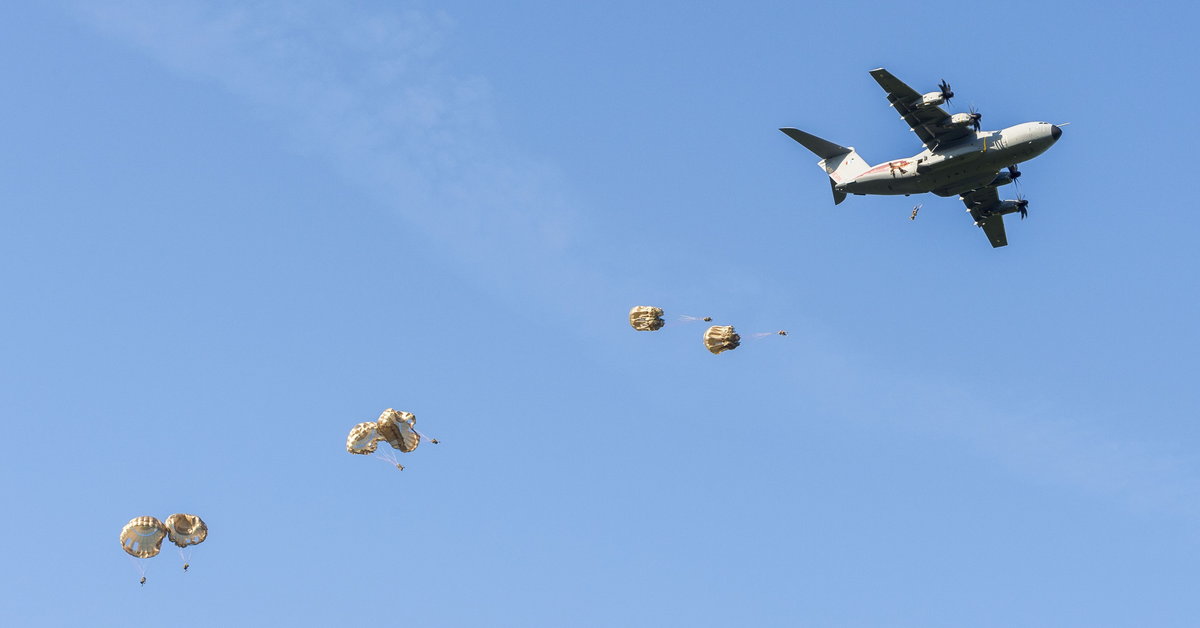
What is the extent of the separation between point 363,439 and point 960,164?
37.9 metres

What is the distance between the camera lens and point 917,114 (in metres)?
69.4

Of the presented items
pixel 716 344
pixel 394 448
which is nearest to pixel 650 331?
pixel 716 344

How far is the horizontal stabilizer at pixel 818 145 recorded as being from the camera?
249ft

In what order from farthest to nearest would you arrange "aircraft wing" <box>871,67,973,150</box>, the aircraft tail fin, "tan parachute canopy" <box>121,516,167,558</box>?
1. the aircraft tail fin
2. "aircraft wing" <box>871,67,973,150</box>
3. "tan parachute canopy" <box>121,516,167,558</box>

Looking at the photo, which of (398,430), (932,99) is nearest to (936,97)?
(932,99)

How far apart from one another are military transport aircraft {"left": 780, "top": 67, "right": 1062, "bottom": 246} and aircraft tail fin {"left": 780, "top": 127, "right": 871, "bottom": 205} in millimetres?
89

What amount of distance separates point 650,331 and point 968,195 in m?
26.8

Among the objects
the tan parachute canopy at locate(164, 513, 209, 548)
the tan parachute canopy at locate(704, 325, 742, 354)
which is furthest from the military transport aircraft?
the tan parachute canopy at locate(164, 513, 209, 548)

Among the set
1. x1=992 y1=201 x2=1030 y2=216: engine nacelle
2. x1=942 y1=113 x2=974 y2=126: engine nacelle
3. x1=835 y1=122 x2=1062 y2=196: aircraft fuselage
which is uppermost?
x1=992 y1=201 x2=1030 y2=216: engine nacelle

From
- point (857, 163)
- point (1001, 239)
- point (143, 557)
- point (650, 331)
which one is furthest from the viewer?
point (1001, 239)

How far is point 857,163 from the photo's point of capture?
75062 mm

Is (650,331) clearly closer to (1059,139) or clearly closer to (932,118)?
(932,118)

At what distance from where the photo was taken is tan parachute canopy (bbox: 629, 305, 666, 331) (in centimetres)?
6619

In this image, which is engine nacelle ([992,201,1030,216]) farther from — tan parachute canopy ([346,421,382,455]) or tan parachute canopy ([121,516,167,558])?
tan parachute canopy ([121,516,167,558])
